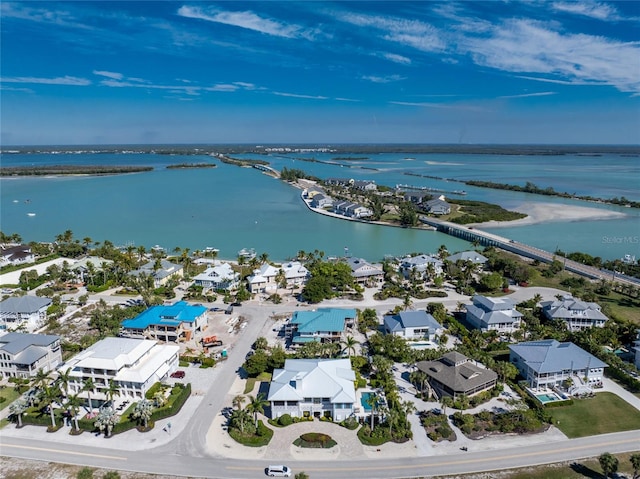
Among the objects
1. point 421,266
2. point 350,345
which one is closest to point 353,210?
point 421,266

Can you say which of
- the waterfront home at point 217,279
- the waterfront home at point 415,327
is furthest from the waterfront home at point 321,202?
the waterfront home at point 415,327

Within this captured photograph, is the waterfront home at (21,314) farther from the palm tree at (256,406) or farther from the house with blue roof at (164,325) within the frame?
the palm tree at (256,406)

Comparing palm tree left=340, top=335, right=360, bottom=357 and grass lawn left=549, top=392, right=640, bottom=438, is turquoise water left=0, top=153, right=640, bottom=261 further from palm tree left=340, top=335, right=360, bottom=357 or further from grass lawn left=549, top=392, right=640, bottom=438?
grass lawn left=549, top=392, right=640, bottom=438

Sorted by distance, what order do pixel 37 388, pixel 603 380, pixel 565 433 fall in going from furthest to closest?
pixel 603 380, pixel 37 388, pixel 565 433

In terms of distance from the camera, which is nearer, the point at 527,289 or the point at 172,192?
the point at 527,289

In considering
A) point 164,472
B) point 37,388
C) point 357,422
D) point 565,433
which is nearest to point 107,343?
point 37,388

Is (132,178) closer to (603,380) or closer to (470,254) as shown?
(470,254)

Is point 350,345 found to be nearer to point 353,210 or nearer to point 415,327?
point 415,327
